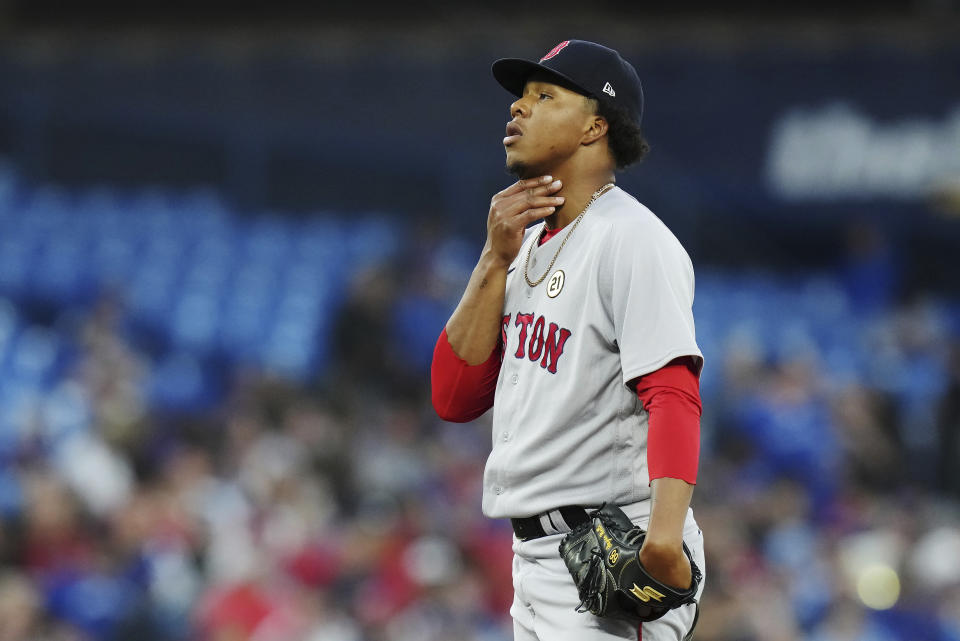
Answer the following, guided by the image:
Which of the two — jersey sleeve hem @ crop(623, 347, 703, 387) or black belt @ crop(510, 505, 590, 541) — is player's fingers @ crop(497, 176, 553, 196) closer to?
jersey sleeve hem @ crop(623, 347, 703, 387)

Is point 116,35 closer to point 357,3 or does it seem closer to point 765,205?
point 357,3

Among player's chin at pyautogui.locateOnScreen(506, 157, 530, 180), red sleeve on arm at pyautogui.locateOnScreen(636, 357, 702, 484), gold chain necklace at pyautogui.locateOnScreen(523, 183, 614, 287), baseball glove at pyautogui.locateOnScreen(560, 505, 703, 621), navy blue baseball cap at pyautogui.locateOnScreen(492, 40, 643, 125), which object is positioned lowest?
baseball glove at pyautogui.locateOnScreen(560, 505, 703, 621)

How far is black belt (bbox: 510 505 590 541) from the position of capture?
232 centimetres

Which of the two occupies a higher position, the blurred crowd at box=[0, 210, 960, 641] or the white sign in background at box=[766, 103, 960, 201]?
the white sign in background at box=[766, 103, 960, 201]

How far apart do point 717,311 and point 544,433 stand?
789 cm

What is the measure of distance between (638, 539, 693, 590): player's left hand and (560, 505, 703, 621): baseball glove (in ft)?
0.03

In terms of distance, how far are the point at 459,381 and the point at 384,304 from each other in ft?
20.8

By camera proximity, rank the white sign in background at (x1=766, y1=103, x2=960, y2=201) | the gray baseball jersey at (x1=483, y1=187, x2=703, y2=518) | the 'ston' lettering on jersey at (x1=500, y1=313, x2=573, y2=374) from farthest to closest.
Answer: the white sign in background at (x1=766, y1=103, x2=960, y2=201), the 'ston' lettering on jersey at (x1=500, y1=313, x2=573, y2=374), the gray baseball jersey at (x1=483, y1=187, x2=703, y2=518)

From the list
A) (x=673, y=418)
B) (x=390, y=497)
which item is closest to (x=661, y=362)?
(x=673, y=418)

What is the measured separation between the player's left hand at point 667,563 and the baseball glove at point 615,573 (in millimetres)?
10

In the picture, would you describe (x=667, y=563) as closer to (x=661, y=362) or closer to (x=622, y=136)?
(x=661, y=362)

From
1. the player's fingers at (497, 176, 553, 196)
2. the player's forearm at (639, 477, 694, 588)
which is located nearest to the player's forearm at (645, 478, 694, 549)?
the player's forearm at (639, 477, 694, 588)

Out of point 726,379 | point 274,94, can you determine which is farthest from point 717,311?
point 274,94

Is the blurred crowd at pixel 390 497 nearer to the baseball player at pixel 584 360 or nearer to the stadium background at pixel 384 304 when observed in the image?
the stadium background at pixel 384 304
